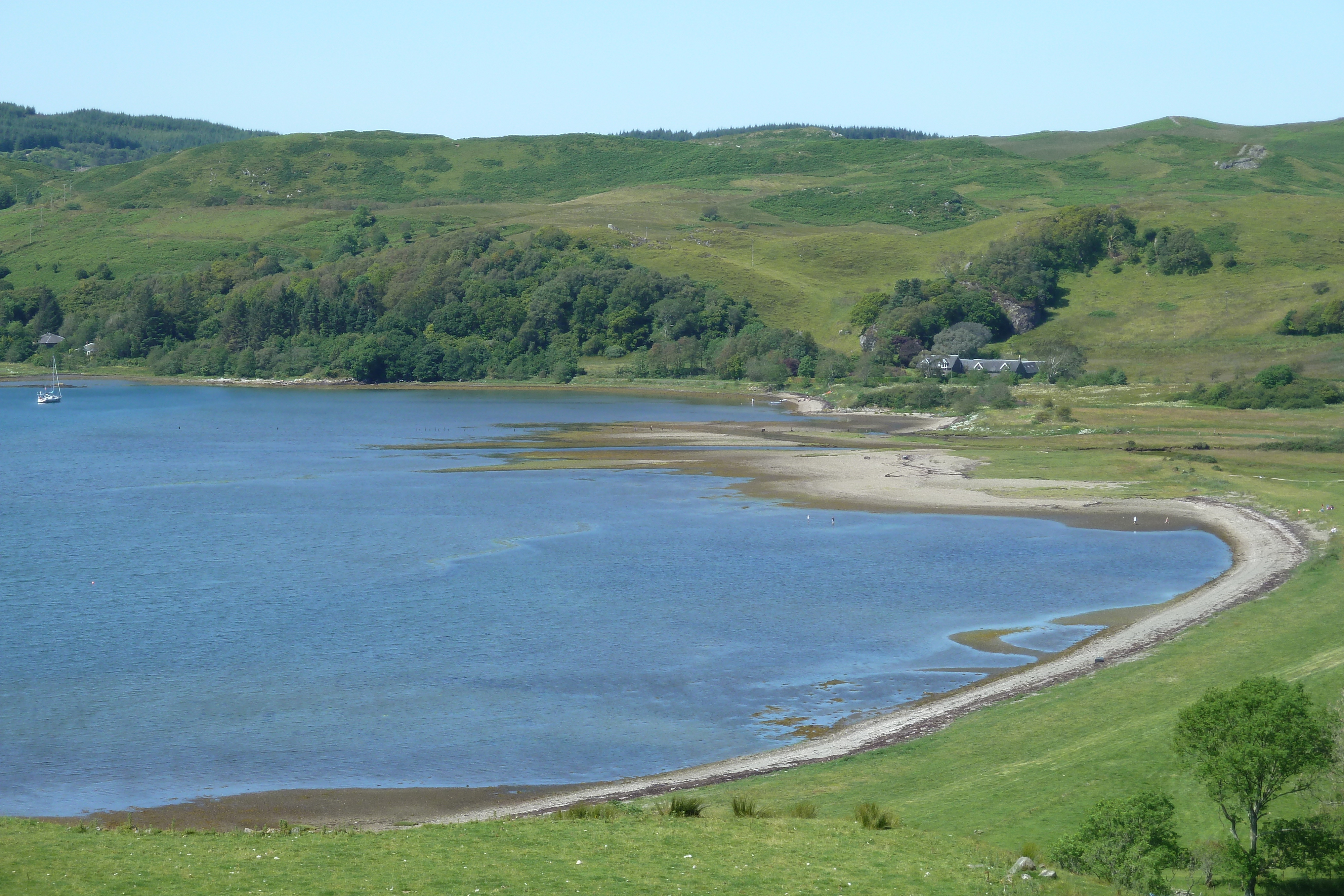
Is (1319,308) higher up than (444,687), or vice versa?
(1319,308)

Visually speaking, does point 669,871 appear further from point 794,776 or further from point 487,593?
point 487,593

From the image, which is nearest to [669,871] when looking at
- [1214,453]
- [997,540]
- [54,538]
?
[997,540]

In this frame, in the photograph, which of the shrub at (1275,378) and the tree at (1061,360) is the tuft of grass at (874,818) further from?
the tree at (1061,360)

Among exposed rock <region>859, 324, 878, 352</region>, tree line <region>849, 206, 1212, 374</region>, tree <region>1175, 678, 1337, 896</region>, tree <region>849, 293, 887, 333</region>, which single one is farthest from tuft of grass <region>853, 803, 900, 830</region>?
tree <region>849, 293, 887, 333</region>

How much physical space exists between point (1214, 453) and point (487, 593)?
1978 inches

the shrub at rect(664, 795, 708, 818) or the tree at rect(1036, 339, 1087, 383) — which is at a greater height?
the tree at rect(1036, 339, 1087, 383)

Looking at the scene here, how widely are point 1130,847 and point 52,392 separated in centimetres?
16225

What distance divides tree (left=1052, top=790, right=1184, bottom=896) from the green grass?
407 millimetres

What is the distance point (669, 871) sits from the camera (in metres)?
16.9

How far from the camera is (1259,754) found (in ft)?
54.9

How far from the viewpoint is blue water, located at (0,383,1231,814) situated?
28500 mm

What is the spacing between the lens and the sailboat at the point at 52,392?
464 feet

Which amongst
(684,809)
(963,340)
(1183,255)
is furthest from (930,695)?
(1183,255)

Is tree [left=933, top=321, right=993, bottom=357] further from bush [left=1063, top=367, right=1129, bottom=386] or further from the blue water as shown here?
the blue water
